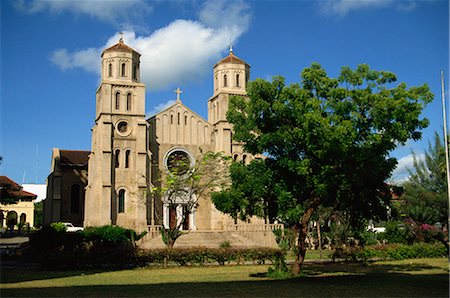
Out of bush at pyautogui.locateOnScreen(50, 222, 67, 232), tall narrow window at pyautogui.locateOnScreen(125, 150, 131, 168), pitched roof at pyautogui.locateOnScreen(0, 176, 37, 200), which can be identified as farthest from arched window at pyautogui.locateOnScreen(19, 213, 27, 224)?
bush at pyautogui.locateOnScreen(50, 222, 67, 232)

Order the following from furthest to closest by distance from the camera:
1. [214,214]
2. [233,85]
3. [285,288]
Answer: [233,85] < [214,214] < [285,288]

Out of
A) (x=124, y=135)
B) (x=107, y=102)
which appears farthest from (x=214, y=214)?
(x=107, y=102)

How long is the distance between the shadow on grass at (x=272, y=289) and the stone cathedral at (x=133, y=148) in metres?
24.6

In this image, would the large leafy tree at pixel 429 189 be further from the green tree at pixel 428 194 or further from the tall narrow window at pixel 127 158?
the tall narrow window at pixel 127 158

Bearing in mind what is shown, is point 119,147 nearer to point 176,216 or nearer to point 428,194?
point 176,216

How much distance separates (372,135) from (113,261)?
534 inches

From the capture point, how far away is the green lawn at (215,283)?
50.7ft

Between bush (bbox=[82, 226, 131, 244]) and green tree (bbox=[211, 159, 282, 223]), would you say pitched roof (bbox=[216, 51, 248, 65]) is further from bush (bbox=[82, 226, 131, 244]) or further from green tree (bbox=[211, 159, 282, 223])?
green tree (bbox=[211, 159, 282, 223])

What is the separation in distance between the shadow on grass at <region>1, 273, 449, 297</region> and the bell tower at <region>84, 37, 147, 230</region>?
979 inches

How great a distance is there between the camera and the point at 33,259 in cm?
2931

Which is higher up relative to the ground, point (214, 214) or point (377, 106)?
point (377, 106)

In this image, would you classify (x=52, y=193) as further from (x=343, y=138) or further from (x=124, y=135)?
(x=343, y=138)

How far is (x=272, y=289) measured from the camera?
16406 mm

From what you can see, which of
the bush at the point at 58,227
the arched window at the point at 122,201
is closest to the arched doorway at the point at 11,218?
the arched window at the point at 122,201
